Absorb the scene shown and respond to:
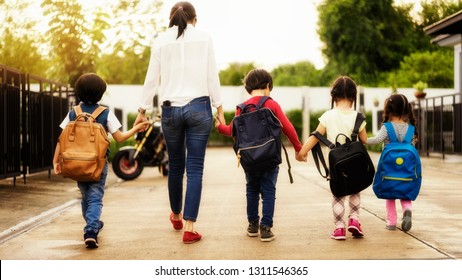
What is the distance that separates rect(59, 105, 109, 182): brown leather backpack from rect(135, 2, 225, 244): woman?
349mm

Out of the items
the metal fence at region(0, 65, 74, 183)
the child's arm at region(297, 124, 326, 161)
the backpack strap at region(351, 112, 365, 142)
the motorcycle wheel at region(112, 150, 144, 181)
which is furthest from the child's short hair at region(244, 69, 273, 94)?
the motorcycle wheel at region(112, 150, 144, 181)

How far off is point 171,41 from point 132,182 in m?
7.08

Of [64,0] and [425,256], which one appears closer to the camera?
[425,256]

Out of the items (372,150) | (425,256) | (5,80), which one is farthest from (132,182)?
(372,150)

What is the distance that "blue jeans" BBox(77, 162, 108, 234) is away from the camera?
5.41 metres

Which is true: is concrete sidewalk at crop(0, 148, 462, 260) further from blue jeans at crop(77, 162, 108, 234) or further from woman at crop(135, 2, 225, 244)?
woman at crop(135, 2, 225, 244)

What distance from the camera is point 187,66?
550 cm

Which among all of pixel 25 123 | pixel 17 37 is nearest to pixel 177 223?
pixel 25 123

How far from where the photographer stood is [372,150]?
957 inches

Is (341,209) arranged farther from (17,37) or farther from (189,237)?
(17,37)

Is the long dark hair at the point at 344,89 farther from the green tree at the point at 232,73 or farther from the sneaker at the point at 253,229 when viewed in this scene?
the green tree at the point at 232,73

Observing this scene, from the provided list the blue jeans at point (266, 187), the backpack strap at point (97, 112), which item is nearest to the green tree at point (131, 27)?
the backpack strap at point (97, 112)

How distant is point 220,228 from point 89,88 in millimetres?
1794
